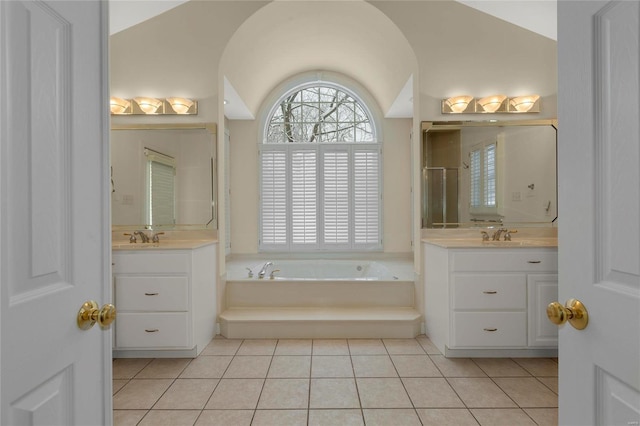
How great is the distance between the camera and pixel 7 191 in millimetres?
580

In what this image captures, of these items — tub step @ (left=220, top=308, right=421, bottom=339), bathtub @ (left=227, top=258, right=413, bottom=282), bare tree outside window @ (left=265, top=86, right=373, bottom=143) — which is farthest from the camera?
bare tree outside window @ (left=265, top=86, right=373, bottom=143)

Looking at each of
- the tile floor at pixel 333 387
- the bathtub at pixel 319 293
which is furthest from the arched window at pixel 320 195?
the tile floor at pixel 333 387

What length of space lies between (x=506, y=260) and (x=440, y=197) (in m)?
0.87

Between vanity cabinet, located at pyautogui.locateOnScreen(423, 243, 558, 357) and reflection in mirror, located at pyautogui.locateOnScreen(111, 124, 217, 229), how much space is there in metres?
2.26

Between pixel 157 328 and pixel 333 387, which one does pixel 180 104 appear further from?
pixel 333 387

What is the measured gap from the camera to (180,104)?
324cm

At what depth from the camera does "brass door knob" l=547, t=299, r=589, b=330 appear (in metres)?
0.72

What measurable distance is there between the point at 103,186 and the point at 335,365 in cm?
219

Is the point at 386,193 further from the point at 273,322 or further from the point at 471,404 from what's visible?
Answer: the point at 471,404

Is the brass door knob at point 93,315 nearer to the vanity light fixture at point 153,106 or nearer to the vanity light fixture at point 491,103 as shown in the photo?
the vanity light fixture at point 153,106

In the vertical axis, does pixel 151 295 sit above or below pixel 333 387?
above

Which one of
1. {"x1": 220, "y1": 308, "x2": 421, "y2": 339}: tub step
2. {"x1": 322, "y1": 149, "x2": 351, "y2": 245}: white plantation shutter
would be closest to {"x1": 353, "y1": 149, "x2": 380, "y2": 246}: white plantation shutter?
{"x1": 322, "y1": 149, "x2": 351, "y2": 245}: white plantation shutter

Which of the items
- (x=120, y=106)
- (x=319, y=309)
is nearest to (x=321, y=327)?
(x=319, y=309)

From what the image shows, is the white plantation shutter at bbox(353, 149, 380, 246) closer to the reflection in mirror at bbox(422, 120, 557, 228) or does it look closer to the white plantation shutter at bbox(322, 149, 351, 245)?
the white plantation shutter at bbox(322, 149, 351, 245)
